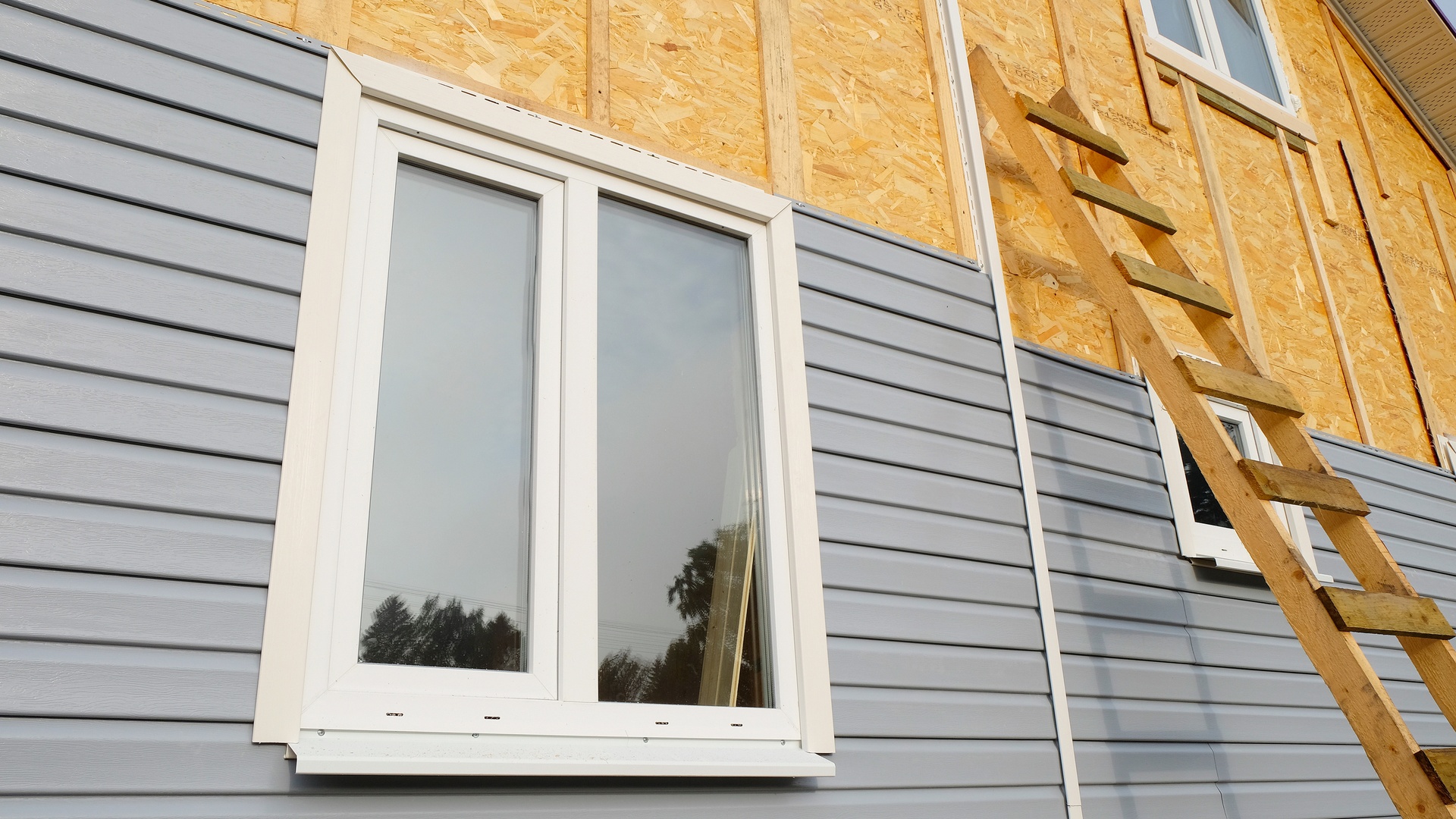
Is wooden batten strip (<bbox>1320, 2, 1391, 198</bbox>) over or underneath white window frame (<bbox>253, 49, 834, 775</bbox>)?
over

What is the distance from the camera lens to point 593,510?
2936 mm

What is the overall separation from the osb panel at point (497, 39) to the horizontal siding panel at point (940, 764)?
2205 millimetres

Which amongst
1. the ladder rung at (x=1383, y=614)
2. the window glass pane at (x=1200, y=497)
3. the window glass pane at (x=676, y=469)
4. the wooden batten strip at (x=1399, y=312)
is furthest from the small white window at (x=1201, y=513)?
the window glass pane at (x=676, y=469)

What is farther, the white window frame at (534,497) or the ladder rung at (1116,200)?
the ladder rung at (1116,200)

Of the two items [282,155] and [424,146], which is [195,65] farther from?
[424,146]

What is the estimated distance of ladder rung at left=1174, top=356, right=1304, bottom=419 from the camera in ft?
11.8

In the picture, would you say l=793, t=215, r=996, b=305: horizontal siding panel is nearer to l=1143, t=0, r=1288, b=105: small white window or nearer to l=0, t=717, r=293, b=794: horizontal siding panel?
l=0, t=717, r=293, b=794: horizontal siding panel

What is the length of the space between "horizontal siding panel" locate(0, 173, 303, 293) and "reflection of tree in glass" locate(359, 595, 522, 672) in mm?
856

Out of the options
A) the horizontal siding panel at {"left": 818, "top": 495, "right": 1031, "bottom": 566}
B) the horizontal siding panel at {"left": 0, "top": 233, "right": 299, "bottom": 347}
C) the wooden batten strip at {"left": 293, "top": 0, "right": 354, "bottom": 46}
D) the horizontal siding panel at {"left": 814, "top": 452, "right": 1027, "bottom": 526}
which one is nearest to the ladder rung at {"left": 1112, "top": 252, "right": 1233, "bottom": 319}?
the horizontal siding panel at {"left": 814, "top": 452, "right": 1027, "bottom": 526}

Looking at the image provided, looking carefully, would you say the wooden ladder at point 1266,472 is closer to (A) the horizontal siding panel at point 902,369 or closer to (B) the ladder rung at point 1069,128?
(B) the ladder rung at point 1069,128

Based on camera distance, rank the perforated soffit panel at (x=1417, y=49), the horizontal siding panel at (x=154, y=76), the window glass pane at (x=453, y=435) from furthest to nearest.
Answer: the perforated soffit panel at (x=1417, y=49), the window glass pane at (x=453, y=435), the horizontal siding panel at (x=154, y=76)

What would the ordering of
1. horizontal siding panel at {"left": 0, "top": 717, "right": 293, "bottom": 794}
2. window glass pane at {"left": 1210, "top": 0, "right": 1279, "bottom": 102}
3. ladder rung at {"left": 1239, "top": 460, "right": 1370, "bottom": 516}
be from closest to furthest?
horizontal siding panel at {"left": 0, "top": 717, "right": 293, "bottom": 794} → ladder rung at {"left": 1239, "top": 460, "right": 1370, "bottom": 516} → window glass pane at {"left": 1210, "top": 0, "right": 1279, "bottom": 102}

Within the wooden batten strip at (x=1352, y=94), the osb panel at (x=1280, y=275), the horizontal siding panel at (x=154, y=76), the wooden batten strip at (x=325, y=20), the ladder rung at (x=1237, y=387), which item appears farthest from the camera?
the wooden batten strip at (x=1352, y=94)

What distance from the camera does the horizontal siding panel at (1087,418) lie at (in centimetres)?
422
